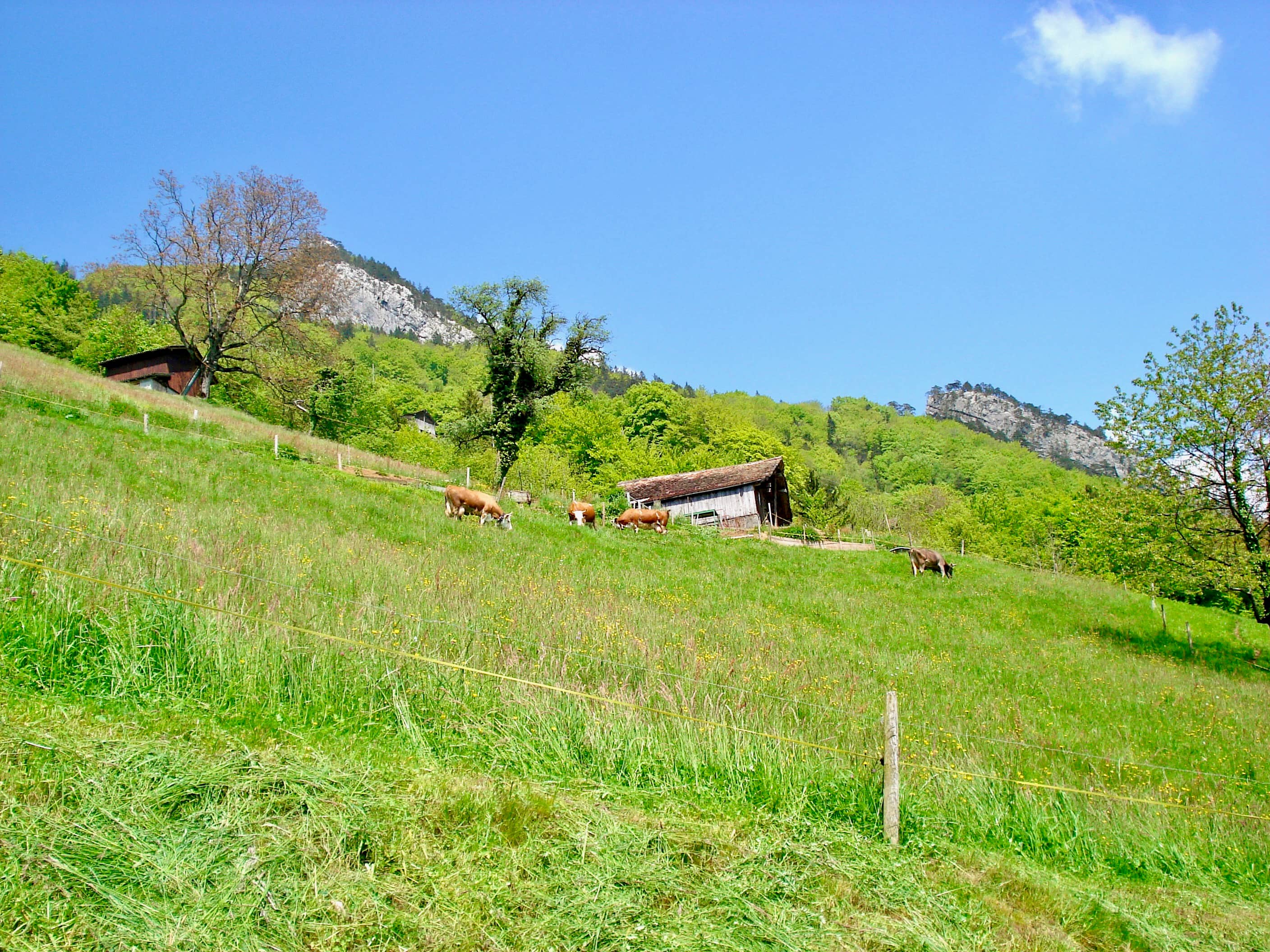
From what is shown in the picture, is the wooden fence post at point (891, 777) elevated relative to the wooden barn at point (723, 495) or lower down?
lower down

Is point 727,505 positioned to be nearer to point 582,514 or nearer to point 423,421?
point 582,514

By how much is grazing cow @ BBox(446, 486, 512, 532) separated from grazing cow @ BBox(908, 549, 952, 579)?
57.2ft

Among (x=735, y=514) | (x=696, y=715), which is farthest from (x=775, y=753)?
(x=735, y=514)

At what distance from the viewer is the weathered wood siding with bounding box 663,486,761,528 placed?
146ft

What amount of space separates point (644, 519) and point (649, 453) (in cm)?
4379

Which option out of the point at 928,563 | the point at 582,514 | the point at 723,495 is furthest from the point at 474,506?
the point at 723,495

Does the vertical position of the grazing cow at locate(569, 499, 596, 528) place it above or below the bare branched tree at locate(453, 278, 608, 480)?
below

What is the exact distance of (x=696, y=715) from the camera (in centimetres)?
724

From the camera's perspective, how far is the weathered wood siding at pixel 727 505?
Answer: 44.6m

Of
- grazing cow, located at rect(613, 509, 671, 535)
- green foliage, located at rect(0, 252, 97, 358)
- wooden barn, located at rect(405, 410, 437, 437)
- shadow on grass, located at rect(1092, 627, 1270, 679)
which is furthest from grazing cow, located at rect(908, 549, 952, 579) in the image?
wooden barn, located at rect(405, 410, 437, 437)

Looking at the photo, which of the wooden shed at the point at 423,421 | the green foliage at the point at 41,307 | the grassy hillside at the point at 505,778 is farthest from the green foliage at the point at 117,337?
the grassy hillside at the point at 505,778

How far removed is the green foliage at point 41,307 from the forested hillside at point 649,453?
15 cm

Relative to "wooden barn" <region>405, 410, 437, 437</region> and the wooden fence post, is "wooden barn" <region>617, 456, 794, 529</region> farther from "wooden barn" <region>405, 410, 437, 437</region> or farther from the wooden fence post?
"wooden barn" <region>405, 410, 437, 437</region>

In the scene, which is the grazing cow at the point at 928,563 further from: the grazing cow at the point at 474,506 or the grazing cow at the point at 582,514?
the grazing cow at the point at 474,506
